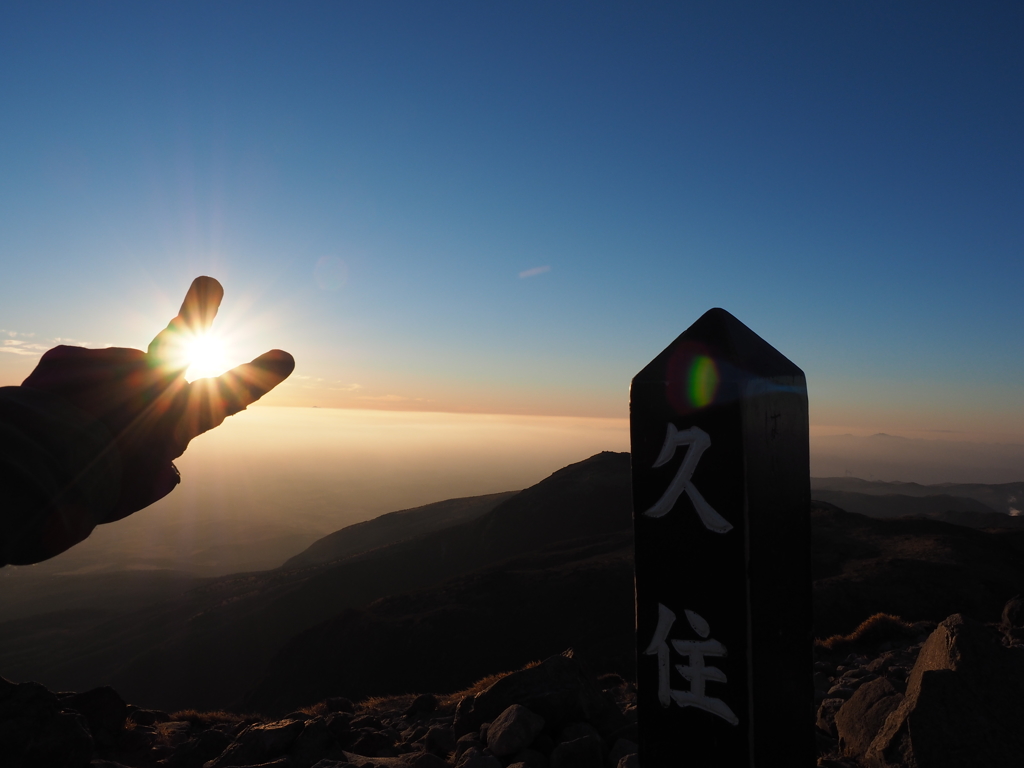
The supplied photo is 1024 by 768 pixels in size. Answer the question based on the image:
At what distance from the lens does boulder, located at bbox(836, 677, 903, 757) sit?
5391 millimetres

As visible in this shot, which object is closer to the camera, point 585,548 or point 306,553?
point 585,548

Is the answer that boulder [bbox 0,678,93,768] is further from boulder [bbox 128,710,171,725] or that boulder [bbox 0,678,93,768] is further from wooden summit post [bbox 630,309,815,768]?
wooden summit post [bbox 630,309,815,768]

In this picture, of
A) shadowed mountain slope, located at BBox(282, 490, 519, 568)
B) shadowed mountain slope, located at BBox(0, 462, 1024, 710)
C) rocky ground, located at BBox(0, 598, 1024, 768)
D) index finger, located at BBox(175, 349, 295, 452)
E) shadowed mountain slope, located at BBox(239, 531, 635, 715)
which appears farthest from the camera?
shadowed mountain slope, located at BBox(282, 490, 519, 568)

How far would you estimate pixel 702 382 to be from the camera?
3092 mm

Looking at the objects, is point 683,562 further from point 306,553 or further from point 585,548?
point 306,553

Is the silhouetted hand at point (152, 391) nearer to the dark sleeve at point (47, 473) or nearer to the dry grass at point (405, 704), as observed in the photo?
the dark sleeve at point (47, 473)

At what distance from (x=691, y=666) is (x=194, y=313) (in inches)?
117

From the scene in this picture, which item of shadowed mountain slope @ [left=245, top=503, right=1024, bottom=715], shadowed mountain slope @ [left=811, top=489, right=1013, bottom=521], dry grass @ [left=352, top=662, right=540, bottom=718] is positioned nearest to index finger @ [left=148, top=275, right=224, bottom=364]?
dry grass @ [left=352, top=662, right=540, bottom=718]

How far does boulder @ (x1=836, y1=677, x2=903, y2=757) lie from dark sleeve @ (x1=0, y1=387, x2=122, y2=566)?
6613 mm

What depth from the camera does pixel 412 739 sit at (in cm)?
698

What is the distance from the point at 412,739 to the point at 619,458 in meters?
44.9

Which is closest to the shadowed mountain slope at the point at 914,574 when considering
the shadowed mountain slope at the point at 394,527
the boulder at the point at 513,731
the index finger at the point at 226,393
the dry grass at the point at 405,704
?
the dry grass at the point at 405,704

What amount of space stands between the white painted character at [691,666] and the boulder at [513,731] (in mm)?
3030

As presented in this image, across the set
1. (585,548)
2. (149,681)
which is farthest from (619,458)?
(149,681)
